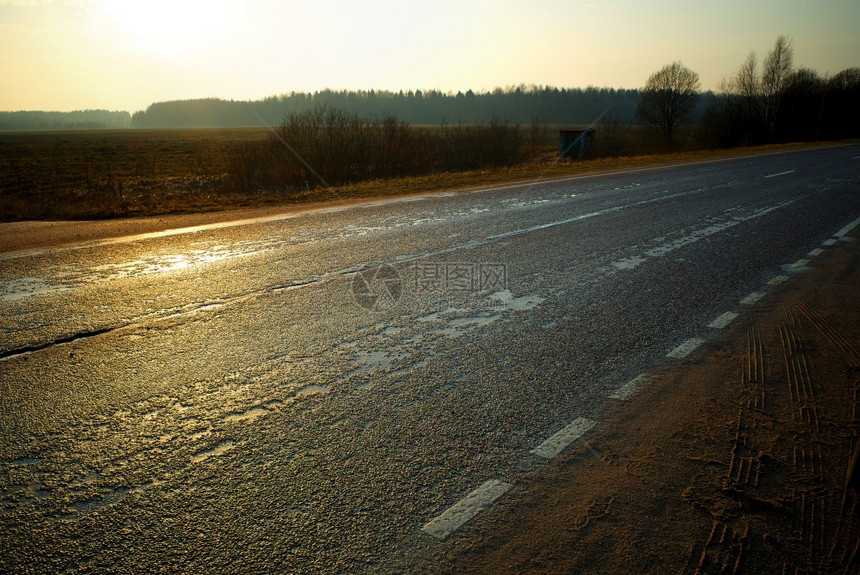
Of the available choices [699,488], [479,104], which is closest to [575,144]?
[699,488]

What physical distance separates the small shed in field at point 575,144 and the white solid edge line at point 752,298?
33431 mm

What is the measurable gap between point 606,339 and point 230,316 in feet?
10.2

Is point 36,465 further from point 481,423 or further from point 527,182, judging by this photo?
point 527,182

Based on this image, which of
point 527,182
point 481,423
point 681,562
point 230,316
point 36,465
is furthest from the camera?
point 527,182

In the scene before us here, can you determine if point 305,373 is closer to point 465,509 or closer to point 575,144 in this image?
point 465,509

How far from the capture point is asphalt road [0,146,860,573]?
209 centimetres

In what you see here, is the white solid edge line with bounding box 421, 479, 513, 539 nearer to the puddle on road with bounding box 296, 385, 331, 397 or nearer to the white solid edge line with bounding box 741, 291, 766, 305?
the puddle on road with bounding box 296, 385, 331, 397

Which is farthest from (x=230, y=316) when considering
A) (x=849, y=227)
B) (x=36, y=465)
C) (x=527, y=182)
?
(x=527, y=182)

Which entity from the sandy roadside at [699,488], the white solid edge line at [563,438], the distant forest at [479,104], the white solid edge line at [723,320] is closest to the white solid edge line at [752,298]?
the white solid edge line at [723,320]

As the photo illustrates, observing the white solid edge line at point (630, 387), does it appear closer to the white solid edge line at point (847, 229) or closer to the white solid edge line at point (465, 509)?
the white solid edge line at point (465, 509)

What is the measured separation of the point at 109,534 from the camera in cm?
202

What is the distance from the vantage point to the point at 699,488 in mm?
2342

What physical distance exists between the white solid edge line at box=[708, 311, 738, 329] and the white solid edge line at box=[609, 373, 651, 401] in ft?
4.41

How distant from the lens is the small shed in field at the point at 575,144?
36969mm
